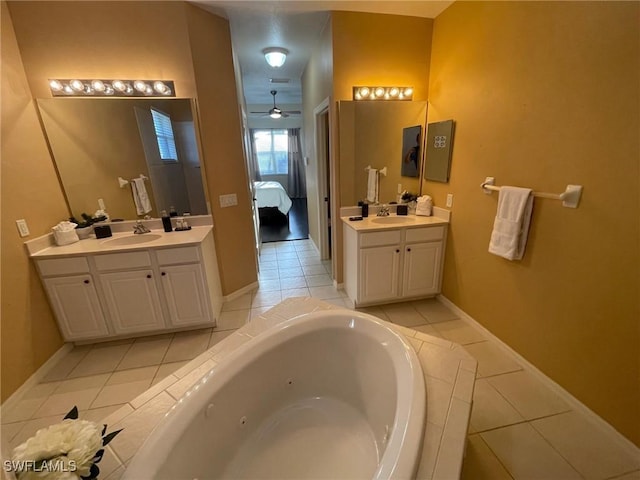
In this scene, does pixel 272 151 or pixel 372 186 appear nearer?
pixel 372 186

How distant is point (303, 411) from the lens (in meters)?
1.62

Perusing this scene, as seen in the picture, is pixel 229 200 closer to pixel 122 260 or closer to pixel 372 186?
pixel 122 260

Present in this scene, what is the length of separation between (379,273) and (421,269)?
439 mm

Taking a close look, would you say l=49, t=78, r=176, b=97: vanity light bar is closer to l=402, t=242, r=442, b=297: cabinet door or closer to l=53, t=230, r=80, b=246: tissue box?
l=53, t=230, r=80, b=246: tissue box

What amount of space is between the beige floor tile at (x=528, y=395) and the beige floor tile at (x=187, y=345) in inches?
86.4

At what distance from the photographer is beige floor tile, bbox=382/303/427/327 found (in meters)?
2.54

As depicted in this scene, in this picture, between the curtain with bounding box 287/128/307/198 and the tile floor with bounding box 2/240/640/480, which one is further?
the curtain with bounding box 287/128/307/198

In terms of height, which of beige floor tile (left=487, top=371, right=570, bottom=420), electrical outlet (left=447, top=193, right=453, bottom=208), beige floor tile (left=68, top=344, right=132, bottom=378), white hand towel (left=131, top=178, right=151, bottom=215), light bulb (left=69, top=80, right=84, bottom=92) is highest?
light bulb (left=69, top=80, right=84, bottom=92)

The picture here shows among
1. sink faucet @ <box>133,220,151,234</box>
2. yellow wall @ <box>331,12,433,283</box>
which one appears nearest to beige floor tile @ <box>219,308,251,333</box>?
sink faucet @ <box>133,220,151,234</box>

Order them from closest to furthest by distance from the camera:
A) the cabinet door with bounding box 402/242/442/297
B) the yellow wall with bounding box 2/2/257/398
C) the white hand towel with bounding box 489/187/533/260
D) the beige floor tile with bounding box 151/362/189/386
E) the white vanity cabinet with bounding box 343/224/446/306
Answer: the white hand towel with bounding box 489/187/533/260 < the yellow wall with bounding box 2/2/257/398 < the beige floor tile with bounding box 151/362/189/386 < the white vanity cabinet with bounding box 343/224/446/306 < the cabinet door with bounding box 402/242/442/297

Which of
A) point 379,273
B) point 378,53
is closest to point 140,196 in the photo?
point 379,273

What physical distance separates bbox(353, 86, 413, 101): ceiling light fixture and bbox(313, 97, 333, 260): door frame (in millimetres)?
448

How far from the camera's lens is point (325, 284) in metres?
3.30

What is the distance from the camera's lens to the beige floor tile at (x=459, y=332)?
228 centimetres
